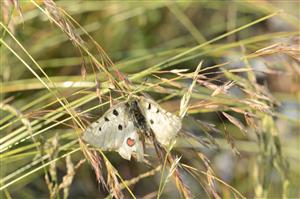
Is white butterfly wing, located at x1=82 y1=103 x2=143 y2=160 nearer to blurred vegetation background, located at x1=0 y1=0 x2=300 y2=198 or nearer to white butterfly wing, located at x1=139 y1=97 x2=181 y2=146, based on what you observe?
white butterfly wing, located at x1=139 y1=97 x2=181 y2=146

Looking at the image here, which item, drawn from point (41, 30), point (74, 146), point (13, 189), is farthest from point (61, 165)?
point (74, 146)

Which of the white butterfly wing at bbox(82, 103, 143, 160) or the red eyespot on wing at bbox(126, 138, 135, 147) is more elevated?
the white butterfly wing at bbox(82, 103, 143, 160)

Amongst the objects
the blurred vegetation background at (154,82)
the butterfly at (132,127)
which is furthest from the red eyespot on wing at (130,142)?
the blurred vegetation background at (154,82)

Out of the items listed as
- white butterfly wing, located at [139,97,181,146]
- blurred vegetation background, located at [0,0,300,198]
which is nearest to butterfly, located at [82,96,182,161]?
white butterfly wing, located at [139,97,181,146]

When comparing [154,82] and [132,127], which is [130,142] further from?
[154,82]

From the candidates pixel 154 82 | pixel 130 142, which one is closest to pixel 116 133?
pixel 130 142

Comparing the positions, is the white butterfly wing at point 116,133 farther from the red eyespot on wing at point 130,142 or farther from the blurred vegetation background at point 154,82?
the blurred vegetation background at point 154,82
